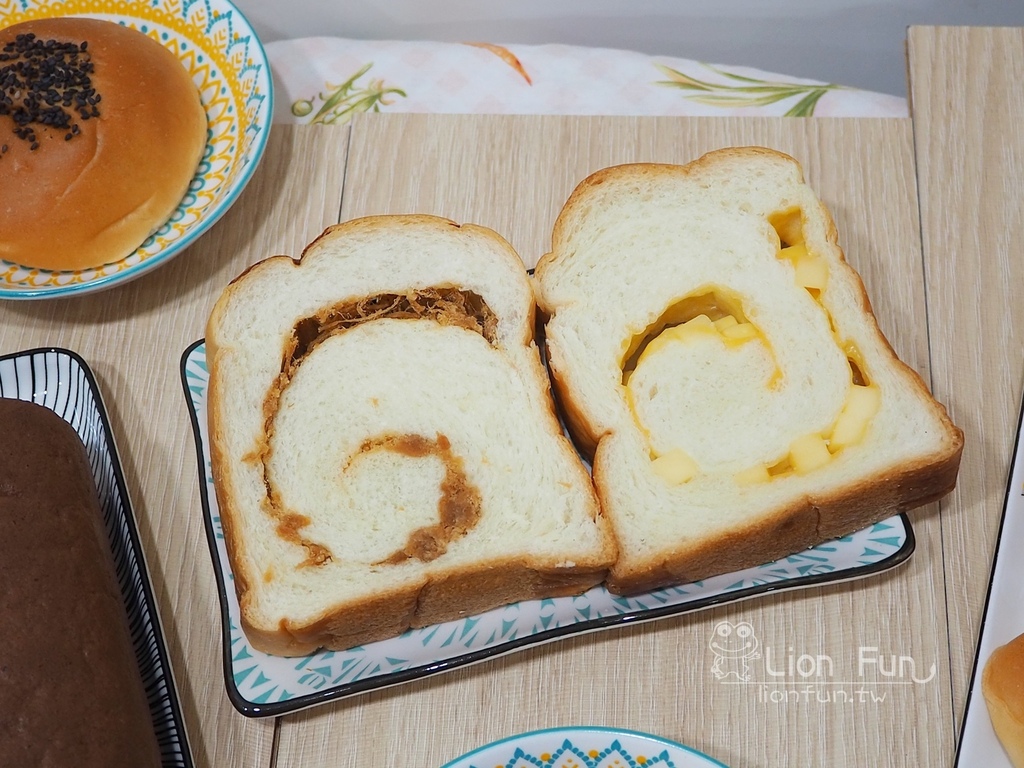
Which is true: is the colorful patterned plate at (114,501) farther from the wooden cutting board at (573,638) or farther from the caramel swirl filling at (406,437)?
the caramel swirl filling at (406,437)

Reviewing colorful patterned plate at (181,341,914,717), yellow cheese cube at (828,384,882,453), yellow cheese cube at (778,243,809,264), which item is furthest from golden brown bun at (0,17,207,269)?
yellow cheese cube at (828,384,882,453)

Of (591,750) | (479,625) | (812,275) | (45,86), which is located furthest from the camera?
(45,86)

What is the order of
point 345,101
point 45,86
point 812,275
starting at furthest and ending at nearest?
point 345,101
point 45,86
point 812,275

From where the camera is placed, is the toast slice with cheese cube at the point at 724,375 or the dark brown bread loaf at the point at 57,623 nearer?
A: the dark brown bread loaf at the point at 57,623

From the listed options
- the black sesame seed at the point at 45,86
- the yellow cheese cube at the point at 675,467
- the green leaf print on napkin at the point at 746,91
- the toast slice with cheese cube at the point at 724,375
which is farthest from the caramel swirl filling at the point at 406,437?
the green leaf print on napkin at the point at 746,91

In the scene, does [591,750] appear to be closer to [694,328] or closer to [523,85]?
[694,328]

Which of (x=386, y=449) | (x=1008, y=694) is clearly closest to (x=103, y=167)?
(x=386, y=449)
